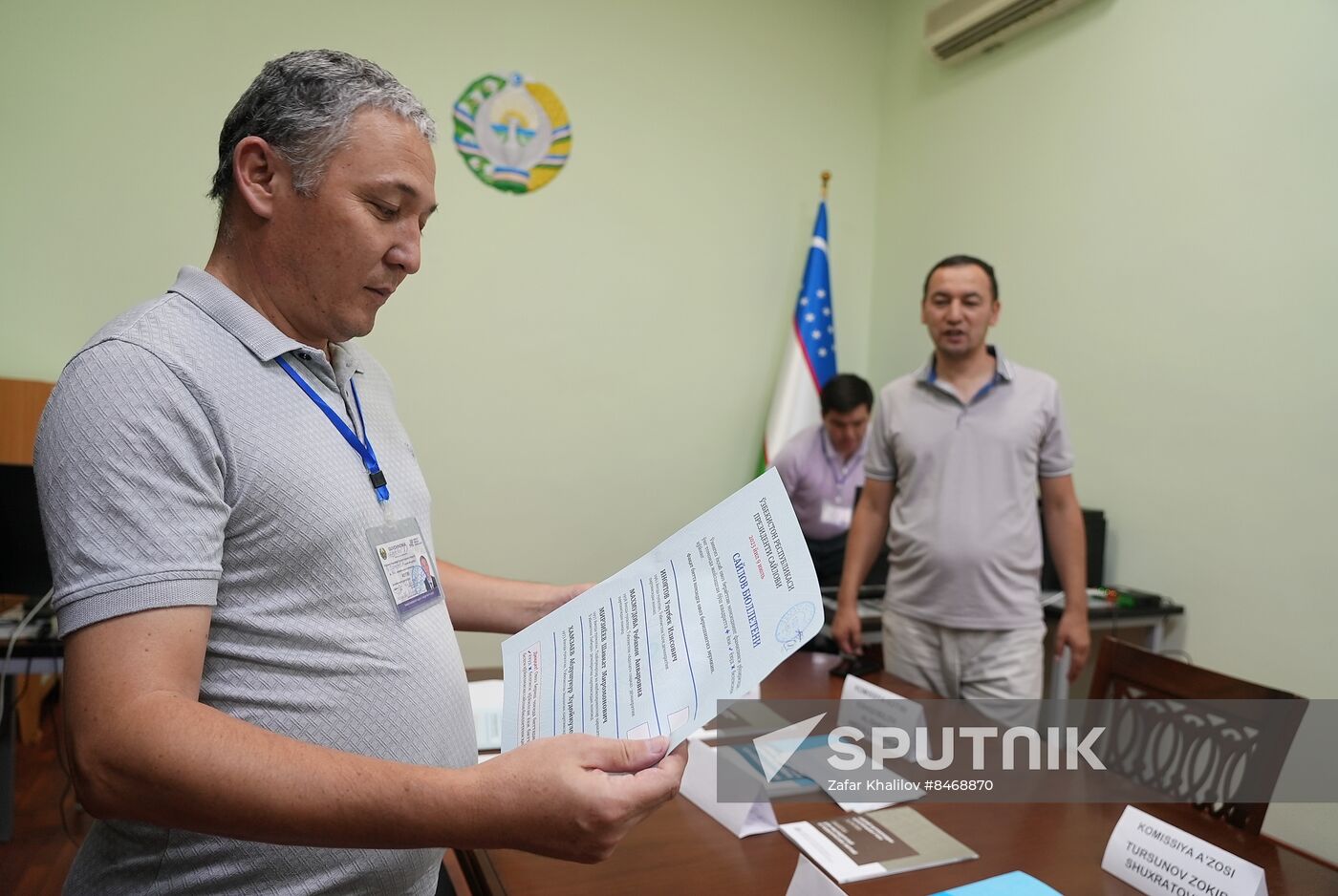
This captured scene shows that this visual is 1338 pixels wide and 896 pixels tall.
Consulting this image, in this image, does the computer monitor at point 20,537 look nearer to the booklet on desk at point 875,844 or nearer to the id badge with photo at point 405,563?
the id badge with photo at point 405,563

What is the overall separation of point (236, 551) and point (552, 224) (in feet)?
10.5

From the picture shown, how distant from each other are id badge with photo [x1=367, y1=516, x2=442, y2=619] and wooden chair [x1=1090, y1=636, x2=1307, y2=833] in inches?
53.1

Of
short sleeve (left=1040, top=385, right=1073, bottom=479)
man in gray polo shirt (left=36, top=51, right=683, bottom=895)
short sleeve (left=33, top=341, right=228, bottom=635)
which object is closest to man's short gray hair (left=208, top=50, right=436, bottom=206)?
man in gray polo shirt (left=36, top=51, right=683, bottom=895)

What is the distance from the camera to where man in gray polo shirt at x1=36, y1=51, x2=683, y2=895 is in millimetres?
673

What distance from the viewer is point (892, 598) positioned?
2.50 m

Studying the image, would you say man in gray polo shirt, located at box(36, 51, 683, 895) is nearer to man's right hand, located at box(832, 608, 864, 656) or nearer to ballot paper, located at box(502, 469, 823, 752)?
ballot paper, located at box(502, 469, 823, 752)

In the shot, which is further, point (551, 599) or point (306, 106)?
point (551, 599)

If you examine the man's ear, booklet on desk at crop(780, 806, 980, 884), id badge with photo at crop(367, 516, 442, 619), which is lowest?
booklet on desk at crop(780, 806, 980, 884)

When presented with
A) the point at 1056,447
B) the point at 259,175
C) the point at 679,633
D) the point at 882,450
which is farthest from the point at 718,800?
the point at 1056,447

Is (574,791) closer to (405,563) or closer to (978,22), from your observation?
(405,563)

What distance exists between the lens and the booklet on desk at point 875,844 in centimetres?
113

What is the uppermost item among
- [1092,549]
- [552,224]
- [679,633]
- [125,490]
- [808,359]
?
[552,224]

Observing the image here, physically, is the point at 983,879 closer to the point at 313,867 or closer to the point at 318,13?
the point at 313,867

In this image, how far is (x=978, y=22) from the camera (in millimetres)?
3592
